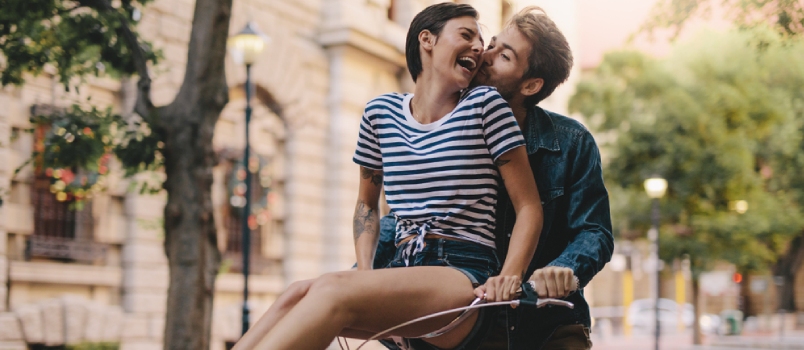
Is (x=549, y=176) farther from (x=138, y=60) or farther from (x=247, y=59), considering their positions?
(x=247, y=59)

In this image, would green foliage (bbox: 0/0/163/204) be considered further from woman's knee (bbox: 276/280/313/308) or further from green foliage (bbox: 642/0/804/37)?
woman's knee (bbox: 276/280/313/308)

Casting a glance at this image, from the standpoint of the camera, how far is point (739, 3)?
29.0 feet

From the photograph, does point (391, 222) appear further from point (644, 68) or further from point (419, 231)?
point (644, 68)

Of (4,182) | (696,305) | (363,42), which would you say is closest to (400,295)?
(4,182)

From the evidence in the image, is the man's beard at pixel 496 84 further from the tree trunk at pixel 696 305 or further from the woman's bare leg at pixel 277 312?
the tree trunk at pixel 696 305

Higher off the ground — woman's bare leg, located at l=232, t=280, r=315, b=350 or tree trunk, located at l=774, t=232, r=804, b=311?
woman's bare leg, located at l=232, t=280, r=315, b=350

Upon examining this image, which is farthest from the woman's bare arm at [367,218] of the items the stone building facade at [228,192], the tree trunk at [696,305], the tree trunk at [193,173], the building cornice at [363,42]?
the tree trunk at [696,305]

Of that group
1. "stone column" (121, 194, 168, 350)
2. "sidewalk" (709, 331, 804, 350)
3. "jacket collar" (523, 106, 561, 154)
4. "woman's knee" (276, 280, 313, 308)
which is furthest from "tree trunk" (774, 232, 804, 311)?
"woman's knee" (276, 280, 313, 308)

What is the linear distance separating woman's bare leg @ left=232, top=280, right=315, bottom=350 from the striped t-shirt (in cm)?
50

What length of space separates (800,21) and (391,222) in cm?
606

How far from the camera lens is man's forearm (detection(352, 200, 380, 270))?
3389 millimetres

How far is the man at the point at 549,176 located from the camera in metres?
3.14

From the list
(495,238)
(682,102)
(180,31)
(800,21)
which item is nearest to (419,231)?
(495,238)

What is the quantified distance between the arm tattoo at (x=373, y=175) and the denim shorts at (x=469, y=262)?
478 mm
